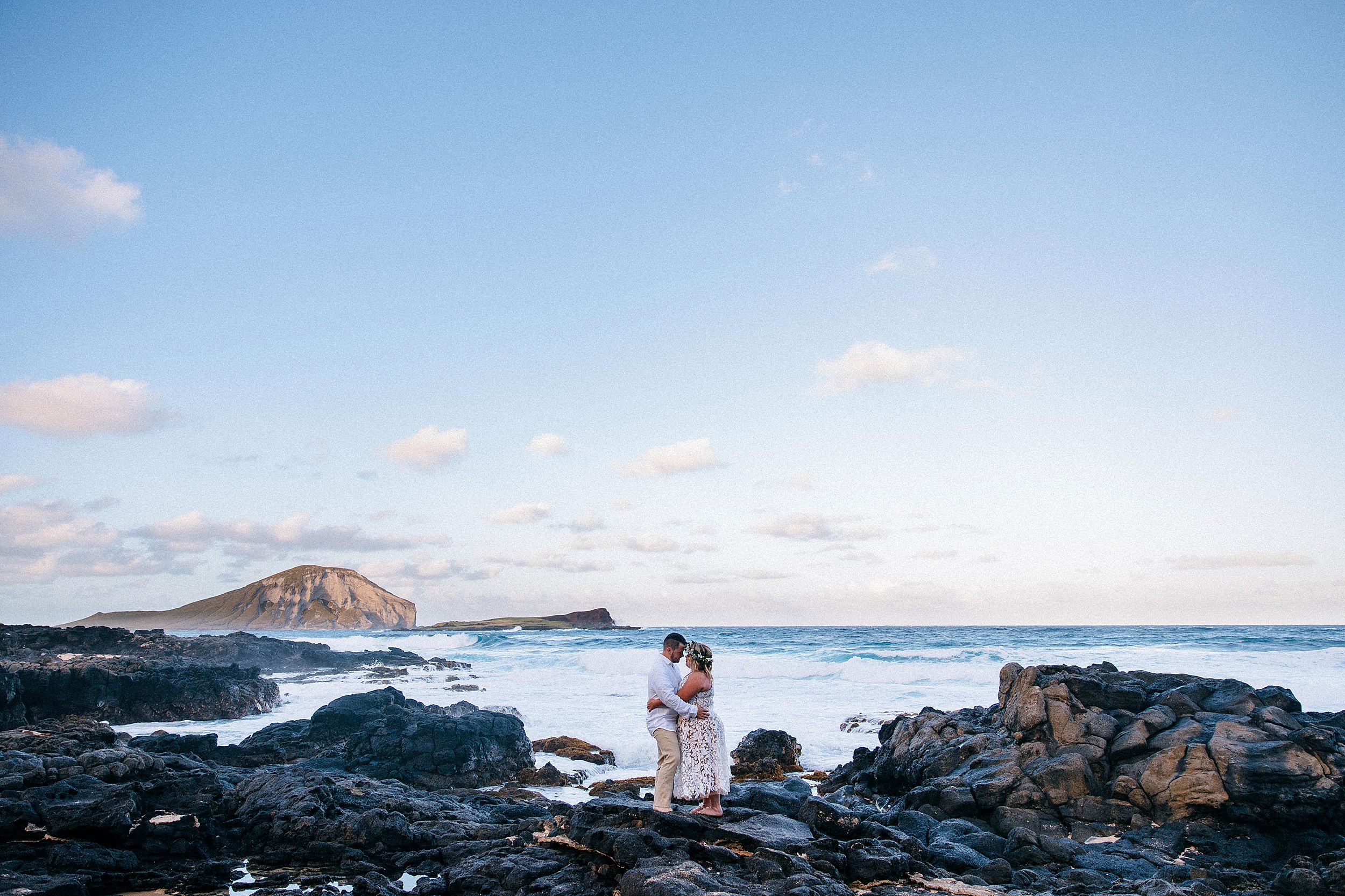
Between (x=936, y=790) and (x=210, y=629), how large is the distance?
15804 cm

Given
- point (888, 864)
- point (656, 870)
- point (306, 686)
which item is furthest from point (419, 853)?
point (306, 686)

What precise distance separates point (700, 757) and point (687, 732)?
30cm

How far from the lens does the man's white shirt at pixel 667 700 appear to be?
27.9ft

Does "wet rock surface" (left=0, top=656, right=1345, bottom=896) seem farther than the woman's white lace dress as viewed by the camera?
No

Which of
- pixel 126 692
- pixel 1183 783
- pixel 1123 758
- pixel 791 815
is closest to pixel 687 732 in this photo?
pixel 791 815

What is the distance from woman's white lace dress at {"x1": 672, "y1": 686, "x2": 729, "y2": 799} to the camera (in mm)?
8570

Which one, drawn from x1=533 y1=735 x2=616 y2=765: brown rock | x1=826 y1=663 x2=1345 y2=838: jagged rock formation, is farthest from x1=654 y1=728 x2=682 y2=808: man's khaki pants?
x1=533 y1=735 x2=616 y2=765: brown rock

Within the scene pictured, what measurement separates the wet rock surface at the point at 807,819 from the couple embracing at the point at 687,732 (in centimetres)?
33

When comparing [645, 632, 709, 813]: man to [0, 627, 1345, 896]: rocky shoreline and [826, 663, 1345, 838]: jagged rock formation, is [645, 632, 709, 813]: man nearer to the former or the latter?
[0, 627, 1345, 896]: rocky shoreline

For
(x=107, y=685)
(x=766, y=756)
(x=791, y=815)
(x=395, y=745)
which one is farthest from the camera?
(x=107, y=685)

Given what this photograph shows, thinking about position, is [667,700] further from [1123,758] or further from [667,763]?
[1123,758]

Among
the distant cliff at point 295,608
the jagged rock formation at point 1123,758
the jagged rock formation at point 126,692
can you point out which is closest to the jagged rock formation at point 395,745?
the jagged rock formation at point 1123,758

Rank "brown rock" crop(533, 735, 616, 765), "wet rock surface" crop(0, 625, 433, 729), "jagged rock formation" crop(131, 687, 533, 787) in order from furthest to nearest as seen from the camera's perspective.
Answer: "wet rock surface" crop(0, 625, 433, 729) < "brown rock" crop(533, 735, 616, 765) < "jagged rock formation" crop(131, 687, 533, 787)

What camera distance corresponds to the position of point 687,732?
Answer: 8617mm
